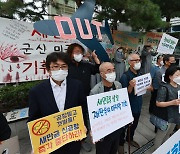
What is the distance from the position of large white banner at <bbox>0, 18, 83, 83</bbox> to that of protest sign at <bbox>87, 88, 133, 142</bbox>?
2190 millimetres

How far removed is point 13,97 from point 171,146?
10.0 ft

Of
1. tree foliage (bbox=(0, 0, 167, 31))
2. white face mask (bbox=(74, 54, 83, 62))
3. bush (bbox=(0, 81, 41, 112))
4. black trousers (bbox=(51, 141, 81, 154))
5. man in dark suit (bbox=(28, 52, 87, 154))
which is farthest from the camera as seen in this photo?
tree foliage (bbox=(0, 0, 167, 31))

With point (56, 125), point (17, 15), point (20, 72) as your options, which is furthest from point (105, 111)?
point (17, 15)

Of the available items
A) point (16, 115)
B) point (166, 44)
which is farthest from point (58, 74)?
point (166, 44)

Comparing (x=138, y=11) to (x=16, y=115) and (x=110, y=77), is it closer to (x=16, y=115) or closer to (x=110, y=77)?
(x=110, y=77)

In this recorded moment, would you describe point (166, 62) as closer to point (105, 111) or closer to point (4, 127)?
point (105, 111)

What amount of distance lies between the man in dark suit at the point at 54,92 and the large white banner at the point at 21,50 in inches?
77.3

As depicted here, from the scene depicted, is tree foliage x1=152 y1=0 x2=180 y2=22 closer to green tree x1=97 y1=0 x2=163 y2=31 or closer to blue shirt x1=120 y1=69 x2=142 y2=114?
green tree x1=97 y1=0 x2=163 y2=31

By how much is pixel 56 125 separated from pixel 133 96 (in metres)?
1.34

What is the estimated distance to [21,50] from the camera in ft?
10.9

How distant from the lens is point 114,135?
6.49ft

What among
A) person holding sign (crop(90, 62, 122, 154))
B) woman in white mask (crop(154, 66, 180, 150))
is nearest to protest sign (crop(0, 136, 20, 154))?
person holding sign (crop(90, 62, 122, 154))

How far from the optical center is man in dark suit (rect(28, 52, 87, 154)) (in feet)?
4.98

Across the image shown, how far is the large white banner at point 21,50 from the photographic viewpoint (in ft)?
10.3
